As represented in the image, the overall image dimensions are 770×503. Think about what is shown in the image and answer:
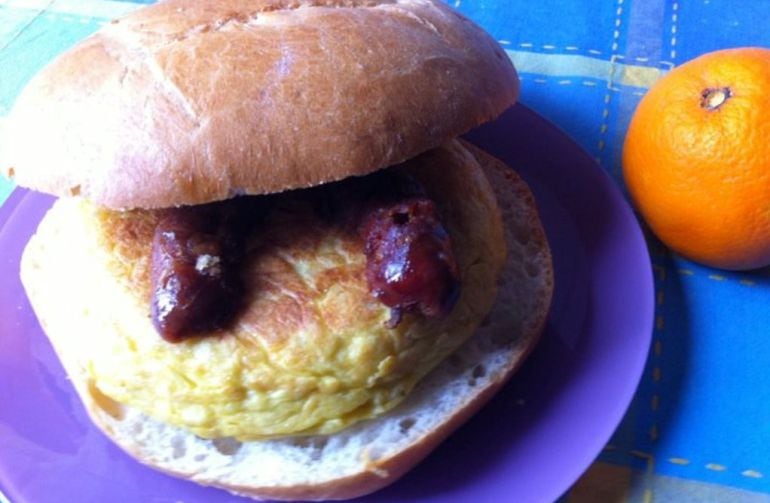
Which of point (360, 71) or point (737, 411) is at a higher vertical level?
point (360, 71)

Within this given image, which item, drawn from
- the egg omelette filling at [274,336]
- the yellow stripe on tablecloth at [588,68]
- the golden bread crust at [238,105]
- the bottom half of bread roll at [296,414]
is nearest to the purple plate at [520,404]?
the bottom half of bread roll at [296,414]

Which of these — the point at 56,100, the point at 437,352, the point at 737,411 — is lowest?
the point at 737,411

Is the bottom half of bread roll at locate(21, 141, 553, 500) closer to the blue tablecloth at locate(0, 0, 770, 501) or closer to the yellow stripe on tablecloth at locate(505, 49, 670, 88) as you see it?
the blue tablecloth at locate(0, 0, 770, 501)

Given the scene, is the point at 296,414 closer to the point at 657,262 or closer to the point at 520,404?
the point at 520,404

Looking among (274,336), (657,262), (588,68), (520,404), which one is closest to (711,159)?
(657,262)

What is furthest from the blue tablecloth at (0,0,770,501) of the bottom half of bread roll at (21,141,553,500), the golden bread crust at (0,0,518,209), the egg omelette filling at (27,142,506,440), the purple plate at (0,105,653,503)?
the golden bread crust at (0,0,518,209)

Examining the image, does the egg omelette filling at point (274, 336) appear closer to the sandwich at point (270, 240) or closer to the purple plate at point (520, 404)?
the sandwich at point (270, 240)

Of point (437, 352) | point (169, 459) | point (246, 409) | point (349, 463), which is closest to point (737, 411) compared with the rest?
point (437, 352)

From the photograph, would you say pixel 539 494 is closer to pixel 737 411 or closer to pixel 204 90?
pixel 737 411
